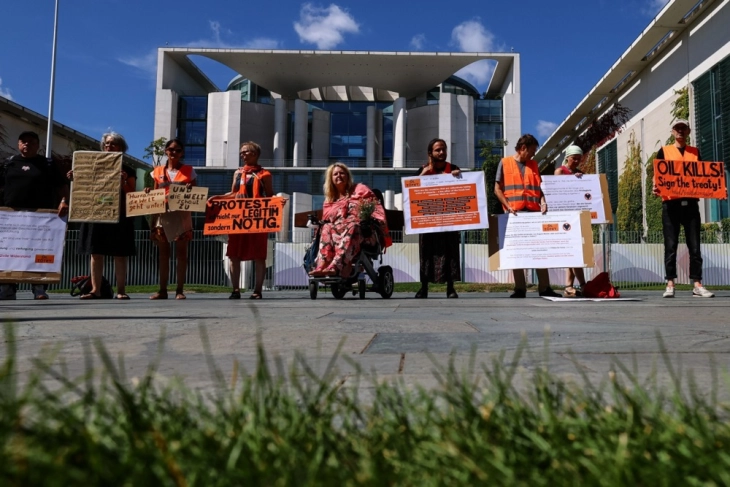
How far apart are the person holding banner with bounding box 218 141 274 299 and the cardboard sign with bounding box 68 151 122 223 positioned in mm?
1340

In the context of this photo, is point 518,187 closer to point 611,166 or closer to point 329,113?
point 611,166

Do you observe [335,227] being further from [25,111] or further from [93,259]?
[25,111]

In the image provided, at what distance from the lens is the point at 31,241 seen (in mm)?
7219

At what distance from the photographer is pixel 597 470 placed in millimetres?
853

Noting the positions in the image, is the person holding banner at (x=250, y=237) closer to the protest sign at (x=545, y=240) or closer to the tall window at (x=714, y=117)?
the protest sign at (x=545, y=240)

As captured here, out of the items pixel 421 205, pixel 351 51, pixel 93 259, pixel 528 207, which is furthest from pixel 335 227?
pixel 351 51

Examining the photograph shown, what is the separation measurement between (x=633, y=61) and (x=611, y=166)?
5.89m

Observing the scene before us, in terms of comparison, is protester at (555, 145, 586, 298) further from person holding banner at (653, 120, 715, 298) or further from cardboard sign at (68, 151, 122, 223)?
cardboard sign at (68, 151, 122, 223)

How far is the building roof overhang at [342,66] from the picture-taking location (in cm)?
5062

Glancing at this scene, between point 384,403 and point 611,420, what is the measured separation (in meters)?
0.39

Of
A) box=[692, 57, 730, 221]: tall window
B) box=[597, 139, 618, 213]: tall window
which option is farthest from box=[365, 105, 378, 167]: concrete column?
box=[692, 57, 730, 221]: tall window

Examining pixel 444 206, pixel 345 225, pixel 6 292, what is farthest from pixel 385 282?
pixel 6 292

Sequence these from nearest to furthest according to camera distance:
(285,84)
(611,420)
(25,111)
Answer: (611,420), (25,111), (285,84)

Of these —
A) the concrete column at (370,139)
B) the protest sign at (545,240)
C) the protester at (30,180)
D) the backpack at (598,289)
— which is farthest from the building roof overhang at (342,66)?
the backpack at (598,289)
